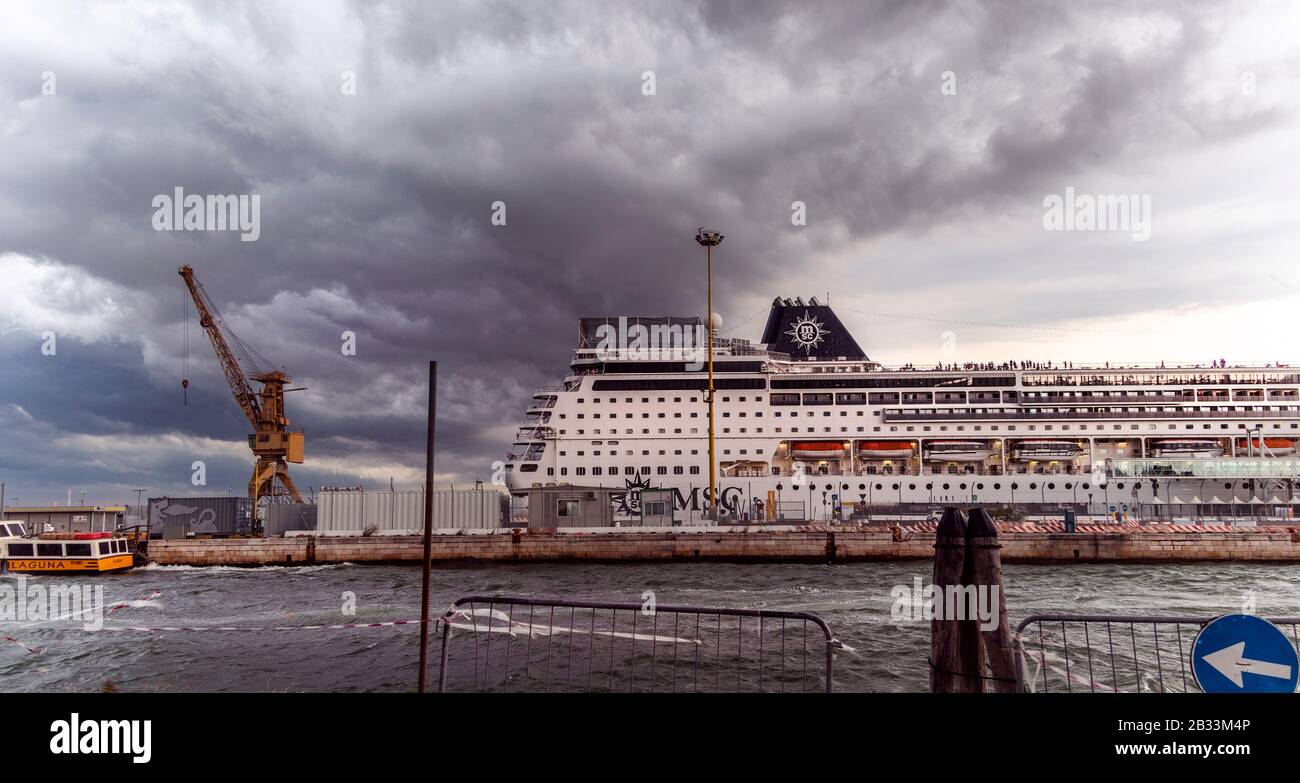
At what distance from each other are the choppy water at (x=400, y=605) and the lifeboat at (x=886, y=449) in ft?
65.1

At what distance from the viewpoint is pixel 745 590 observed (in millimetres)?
25188

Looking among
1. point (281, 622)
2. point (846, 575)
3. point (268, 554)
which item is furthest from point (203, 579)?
point (846, 575)

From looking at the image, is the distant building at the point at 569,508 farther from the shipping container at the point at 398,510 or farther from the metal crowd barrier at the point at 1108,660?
the metal crowd barrier at the point at 1108,660

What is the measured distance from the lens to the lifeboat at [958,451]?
5347cm

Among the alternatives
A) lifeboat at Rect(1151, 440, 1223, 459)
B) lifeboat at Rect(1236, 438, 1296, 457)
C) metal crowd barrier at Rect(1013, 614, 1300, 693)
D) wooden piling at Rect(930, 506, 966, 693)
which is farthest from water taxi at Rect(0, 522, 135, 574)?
lifeboat at Rect(1236, 438, 1296, 457)

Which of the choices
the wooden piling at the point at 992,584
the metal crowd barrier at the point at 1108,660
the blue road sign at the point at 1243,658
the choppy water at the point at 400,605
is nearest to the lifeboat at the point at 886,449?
the choppy water at the point at 400,605

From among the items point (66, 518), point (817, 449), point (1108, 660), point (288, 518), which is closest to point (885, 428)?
point (817, 449)

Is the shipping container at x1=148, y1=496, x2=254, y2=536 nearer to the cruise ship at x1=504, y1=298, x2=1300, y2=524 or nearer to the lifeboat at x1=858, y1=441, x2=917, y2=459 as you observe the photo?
the cruise ship at x1=504, y1=298, x2=1300, y2=524

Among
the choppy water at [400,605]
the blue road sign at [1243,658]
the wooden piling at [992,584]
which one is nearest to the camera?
the blue road sign at [1243,658]
